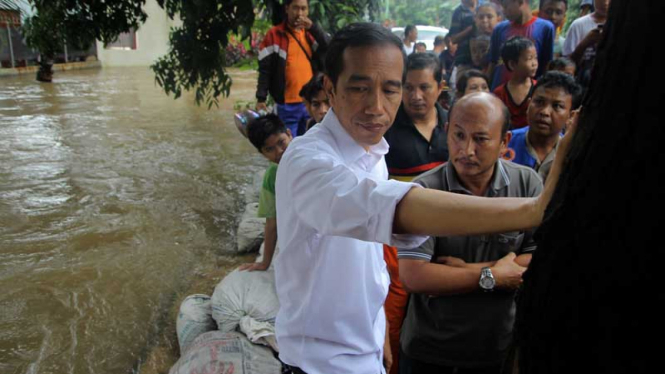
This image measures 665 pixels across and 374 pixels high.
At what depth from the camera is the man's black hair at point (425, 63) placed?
2828 millimetres

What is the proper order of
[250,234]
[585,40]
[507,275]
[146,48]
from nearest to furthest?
[507,275]
[585,40]
[250,234]
[146,48]

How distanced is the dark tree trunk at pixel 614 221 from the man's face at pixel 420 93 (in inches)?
80.0

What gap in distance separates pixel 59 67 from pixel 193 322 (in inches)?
723

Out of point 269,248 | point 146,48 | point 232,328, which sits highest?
A: point 146,48

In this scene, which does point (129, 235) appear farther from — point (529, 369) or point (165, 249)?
point (529, 369)

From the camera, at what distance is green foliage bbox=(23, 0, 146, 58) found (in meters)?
4.98

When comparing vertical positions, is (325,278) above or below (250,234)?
above

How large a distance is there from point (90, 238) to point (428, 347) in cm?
374

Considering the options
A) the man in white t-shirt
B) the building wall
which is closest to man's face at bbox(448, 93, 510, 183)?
the man in white t-shirt

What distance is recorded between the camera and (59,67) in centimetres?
1817

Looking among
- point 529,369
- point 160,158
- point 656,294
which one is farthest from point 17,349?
point 160,158

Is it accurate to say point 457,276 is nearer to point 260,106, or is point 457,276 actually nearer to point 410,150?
point 410,150

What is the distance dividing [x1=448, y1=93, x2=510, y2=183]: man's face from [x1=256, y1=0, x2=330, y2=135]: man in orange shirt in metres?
2.89

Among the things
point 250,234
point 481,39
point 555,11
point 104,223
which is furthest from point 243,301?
point 555,11
